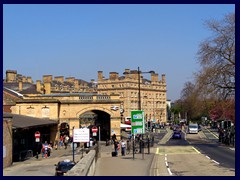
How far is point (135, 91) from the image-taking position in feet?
447

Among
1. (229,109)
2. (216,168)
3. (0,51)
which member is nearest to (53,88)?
(229,109)

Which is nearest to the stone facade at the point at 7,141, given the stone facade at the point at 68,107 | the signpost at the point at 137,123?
the signpost at the point at 137,123

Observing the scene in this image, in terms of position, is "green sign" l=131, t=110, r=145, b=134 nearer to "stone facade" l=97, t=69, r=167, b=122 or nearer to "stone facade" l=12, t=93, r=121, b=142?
"stone facade" l=12, t=93, r=121, b=142

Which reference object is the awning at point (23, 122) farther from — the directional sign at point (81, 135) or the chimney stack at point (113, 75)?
the chimney stack at point (113, 75)

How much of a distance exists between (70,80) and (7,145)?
124 metres

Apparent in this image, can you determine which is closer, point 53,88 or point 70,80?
point 53,88

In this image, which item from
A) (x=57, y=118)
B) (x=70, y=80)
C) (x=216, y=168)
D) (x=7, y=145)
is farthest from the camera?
(x=70, y=80)

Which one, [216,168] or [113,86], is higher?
[113,86]

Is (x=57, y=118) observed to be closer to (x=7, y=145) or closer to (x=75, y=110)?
(x=75, y=110)

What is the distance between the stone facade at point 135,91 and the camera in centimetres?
13238

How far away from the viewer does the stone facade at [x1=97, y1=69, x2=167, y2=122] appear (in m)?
132

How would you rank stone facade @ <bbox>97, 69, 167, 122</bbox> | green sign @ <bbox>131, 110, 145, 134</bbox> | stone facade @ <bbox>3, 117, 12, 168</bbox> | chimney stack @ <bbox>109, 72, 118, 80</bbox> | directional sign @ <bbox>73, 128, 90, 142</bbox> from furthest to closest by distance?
chimney stack @ <bbox>109, 72, 118, 80</bbox> → stone facade @ <bbox>97, 69, 167, 122</bbox> → green sign @ <bbox>131, 110, 145, 134</bbox> → stone facade @ <bbox>3, 117, 12, 168</bbox> → directional sign @ <bbox>73, 128, 90, 142</bbox>

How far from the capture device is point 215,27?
44.8 m

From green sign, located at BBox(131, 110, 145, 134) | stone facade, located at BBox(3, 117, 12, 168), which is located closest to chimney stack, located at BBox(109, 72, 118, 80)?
stone facade, located at BBox(3, 117, 12, 168)
